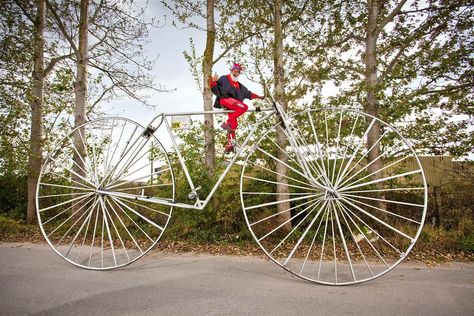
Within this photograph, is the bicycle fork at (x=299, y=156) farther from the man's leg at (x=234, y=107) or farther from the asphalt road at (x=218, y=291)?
the asphalt road at (x=218, y=291)

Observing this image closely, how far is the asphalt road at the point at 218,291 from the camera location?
268 cm

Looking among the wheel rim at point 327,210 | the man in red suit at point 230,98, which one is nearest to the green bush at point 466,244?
the wheel rim at point 327,210

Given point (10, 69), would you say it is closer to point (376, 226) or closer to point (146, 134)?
point (146, 134)

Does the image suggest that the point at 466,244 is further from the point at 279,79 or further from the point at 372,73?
the point at 279,79

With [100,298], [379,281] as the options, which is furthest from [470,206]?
[100,298]

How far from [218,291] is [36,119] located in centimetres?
782

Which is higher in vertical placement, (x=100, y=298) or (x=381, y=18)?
(x=381, y=18)

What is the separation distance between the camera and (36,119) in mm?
8023

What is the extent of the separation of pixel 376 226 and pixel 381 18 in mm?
4971

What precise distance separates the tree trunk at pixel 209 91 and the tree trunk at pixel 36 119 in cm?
488

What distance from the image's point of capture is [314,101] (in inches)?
258

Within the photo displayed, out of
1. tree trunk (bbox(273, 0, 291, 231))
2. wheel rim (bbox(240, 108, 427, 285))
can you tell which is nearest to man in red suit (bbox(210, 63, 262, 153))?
wheel rim (bbox(240, 108, 427, 285))

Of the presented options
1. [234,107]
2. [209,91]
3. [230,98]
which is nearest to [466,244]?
[234,107]

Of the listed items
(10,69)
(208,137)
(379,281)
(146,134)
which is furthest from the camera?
(10,69)
